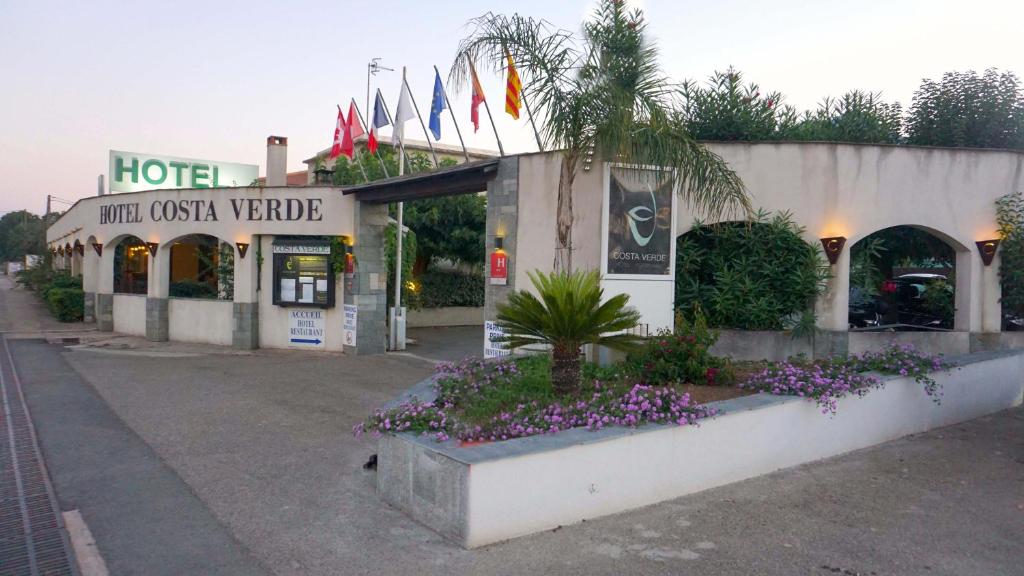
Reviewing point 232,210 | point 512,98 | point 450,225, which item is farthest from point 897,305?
point 232,210

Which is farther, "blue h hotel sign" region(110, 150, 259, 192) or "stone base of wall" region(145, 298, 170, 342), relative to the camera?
"blue h hotel sign" region(110, 150, 259, 192)

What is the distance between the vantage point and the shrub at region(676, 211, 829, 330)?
11375 mm

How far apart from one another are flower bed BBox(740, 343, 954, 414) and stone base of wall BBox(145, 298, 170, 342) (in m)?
14.9

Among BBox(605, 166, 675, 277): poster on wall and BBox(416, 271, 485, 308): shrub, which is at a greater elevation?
BBox(605, 166, 675, 277): poster on wall

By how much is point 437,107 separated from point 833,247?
24.1 ft

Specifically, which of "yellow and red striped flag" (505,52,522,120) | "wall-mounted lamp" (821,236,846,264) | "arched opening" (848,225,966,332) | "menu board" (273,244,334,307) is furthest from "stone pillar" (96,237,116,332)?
"arched opening" (848,225,966,332)

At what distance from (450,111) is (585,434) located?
907 centimetres

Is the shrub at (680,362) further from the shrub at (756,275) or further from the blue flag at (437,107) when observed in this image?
the blue flag at (437,107)

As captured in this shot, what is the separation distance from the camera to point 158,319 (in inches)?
714

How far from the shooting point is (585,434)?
5797 mm

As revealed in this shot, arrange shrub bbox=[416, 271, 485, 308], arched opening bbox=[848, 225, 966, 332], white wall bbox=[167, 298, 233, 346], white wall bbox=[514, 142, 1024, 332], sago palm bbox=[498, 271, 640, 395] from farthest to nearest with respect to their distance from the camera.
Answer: shrub bbox=[416, 271, 485, 308]
white wall bbox=[167, 298, 233, 346]
arched opening bbox=[848, 225, 966, 332]
white wall bbox=[514, 142, 1024, 332]
sago palm bbox=[498, 271, 640, 395]

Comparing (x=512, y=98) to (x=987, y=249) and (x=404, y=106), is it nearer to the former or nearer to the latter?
(x=404, y=106)

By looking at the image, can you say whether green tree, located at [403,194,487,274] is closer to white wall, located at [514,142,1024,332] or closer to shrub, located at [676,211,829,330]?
white wall, located at [514,142,1024,332]

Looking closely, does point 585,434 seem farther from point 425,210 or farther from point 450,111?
point 425,210
